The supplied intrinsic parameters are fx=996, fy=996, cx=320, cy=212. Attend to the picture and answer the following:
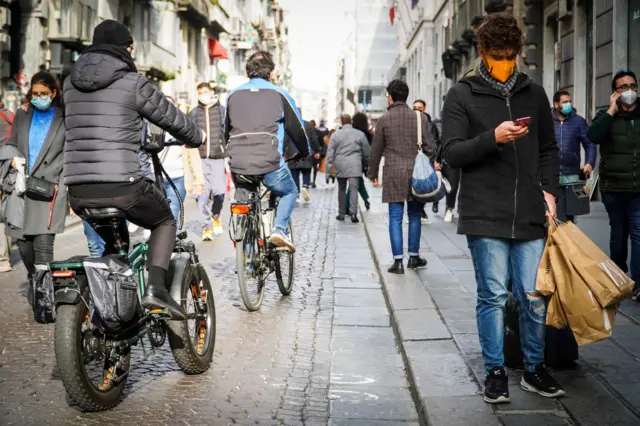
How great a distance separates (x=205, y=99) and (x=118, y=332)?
8.37 meters

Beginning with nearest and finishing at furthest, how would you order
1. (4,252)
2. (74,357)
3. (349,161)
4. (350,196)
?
(74,357), (4,252), (350,196), (349,161)


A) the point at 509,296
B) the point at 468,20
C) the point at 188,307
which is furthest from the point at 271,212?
the point at 468,20

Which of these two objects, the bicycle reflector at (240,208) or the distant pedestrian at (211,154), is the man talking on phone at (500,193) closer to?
the bicycle reflector at (240,208)

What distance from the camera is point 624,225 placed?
8.12 m

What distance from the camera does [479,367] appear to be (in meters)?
5.60

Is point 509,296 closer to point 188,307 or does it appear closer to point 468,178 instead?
point 468,178

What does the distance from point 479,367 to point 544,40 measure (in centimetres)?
1669

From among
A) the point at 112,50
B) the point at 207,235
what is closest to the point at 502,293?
the point at 112,50

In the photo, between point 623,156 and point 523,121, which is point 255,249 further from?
point 523,121

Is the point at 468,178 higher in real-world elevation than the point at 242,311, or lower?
higher

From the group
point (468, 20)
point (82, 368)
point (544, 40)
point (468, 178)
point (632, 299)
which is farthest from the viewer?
point (468, 20)

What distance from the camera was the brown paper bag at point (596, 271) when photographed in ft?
15.4

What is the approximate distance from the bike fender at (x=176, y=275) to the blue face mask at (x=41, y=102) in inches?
92.0

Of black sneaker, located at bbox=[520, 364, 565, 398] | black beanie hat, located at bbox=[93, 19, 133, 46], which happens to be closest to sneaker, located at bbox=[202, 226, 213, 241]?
black beanie hat, located at bbox=[93, 19, 133, 46]
